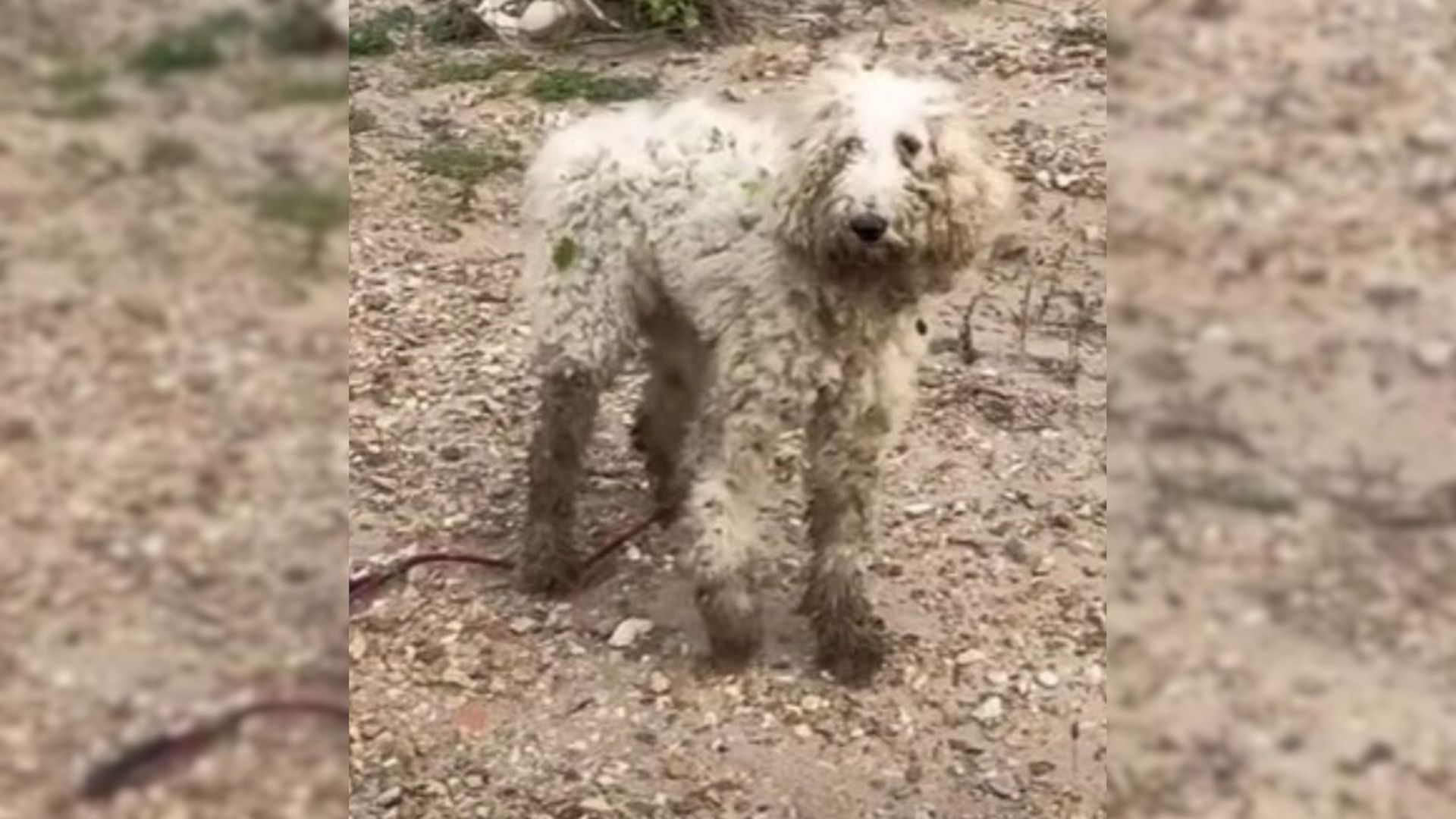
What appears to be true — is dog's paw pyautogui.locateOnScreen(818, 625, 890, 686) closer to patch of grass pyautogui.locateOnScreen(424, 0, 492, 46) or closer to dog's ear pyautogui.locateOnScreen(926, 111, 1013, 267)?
dog's ear pyautogui.locateOnScreen(926, 111, 1013, 267)

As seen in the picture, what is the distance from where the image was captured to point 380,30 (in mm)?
6492

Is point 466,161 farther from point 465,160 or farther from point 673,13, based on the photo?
point 673,13

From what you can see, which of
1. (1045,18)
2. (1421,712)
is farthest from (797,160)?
(1045,18)

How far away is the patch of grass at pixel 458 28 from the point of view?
659 centimetres

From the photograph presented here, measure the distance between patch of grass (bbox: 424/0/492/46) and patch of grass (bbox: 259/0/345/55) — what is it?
5.18 m

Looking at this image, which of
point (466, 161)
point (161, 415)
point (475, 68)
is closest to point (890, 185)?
point (161, 415)

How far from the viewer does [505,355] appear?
470 cm

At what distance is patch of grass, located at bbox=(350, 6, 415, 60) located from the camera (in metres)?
6.32

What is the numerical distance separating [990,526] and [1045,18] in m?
2.80

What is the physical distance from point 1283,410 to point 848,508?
3.39 feet

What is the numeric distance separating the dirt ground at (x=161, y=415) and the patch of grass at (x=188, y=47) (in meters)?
0.01

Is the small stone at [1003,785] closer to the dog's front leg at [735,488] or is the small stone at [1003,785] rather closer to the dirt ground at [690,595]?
the dirt ground at [690,595]

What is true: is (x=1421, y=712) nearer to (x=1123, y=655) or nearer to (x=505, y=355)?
(x=1123, y=655)

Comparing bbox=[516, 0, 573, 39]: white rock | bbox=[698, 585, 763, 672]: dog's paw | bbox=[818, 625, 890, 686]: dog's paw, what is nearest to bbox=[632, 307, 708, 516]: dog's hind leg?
bbox=[698, 585, 763, 672]: dog's paw
